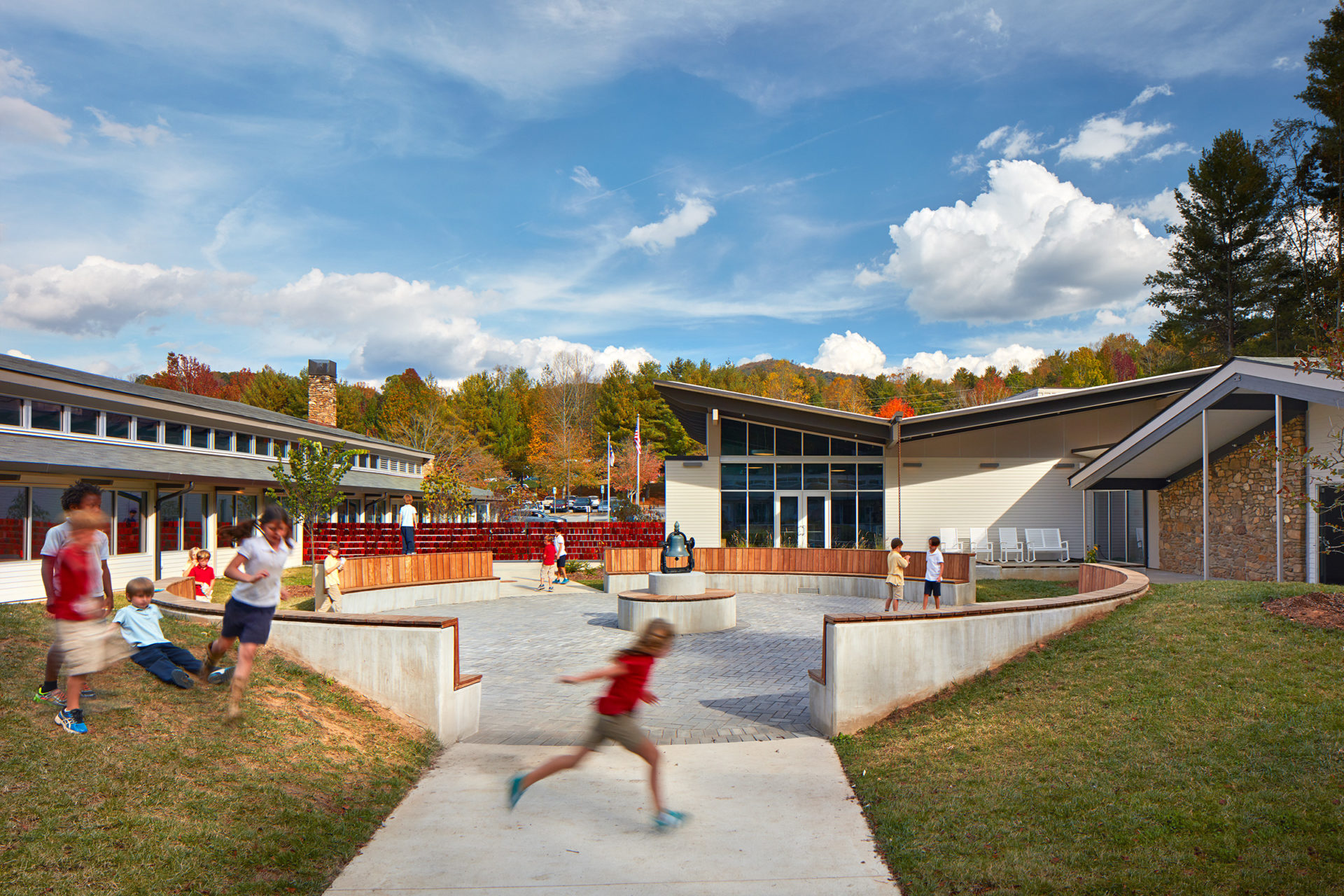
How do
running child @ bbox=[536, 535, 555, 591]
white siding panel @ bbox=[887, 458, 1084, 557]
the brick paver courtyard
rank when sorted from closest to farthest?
the brick paver courtyard, running child @ bbox=[536, 535, 555, 591], white siding panel @ bbox=[887, 458, 1084, 557]

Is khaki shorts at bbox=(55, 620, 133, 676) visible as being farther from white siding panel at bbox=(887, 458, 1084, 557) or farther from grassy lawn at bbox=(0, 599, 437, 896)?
white siding panel at bbox=(887, 458, 1084, 557)

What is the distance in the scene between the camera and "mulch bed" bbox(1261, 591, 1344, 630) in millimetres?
7566

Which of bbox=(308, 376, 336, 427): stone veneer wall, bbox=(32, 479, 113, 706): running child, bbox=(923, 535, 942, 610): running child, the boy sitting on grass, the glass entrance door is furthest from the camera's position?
bbox=(308, 376, 336, 427): stone veneer wall

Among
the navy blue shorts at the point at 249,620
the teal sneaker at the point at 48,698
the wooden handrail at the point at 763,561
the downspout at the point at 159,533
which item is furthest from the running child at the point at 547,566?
the navy blue shorts at the point at 249,620

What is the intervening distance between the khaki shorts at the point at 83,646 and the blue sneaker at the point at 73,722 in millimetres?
348

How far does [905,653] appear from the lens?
7953 mm

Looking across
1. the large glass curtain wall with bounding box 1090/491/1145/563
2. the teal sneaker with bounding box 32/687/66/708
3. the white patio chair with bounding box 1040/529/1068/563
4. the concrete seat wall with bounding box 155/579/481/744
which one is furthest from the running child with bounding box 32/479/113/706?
the white patio chair with bounding box 1040/529/1068/563

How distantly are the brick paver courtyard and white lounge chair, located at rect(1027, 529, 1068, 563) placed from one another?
856 cm

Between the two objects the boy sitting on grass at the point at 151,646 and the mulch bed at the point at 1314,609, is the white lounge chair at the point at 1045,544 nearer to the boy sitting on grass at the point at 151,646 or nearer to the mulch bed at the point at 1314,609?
the mulch bed at the point at 1314,609

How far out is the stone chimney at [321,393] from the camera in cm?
4397

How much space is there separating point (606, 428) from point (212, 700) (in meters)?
64.0

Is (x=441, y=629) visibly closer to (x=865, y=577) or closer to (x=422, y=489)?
(x=865, y=577)

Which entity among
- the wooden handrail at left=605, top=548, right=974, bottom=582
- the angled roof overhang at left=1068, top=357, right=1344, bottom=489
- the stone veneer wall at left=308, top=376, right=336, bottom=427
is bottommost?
the wooden handrail at left=605, top=548, right=974, bottom=582

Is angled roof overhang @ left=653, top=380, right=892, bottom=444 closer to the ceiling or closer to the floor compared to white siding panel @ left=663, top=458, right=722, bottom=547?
closer to the ceiling
